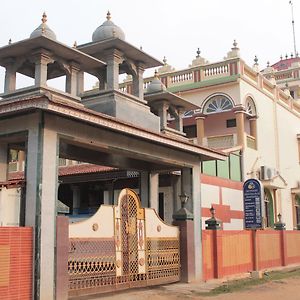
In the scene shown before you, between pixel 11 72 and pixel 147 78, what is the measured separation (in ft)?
44.4

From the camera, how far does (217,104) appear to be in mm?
24188

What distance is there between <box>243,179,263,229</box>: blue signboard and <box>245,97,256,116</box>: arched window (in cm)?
783

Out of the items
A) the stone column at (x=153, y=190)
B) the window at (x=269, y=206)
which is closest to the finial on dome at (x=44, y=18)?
the stone column at (x=153, y=190)

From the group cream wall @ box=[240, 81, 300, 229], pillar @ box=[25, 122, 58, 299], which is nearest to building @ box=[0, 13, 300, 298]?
pillar @ box=[25, 122, 58, 299]

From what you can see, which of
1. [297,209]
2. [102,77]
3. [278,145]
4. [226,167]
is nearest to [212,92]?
[226,167]

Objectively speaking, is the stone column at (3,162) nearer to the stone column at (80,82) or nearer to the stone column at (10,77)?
the stone column at (10,77)

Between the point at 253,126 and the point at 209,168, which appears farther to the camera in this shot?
the point at 253,126

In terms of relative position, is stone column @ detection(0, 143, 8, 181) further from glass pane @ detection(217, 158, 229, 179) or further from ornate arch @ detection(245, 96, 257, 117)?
ornate arch @ detection(245, 96, 257, 117)

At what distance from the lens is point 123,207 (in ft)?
36.9

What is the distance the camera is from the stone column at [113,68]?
43.3 feet

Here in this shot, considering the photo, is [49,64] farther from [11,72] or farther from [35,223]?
[35,223]

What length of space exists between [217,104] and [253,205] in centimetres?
852

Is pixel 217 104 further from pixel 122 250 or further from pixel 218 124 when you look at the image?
pixel 122 250

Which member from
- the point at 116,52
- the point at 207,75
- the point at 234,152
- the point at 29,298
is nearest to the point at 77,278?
the point at 29,298
